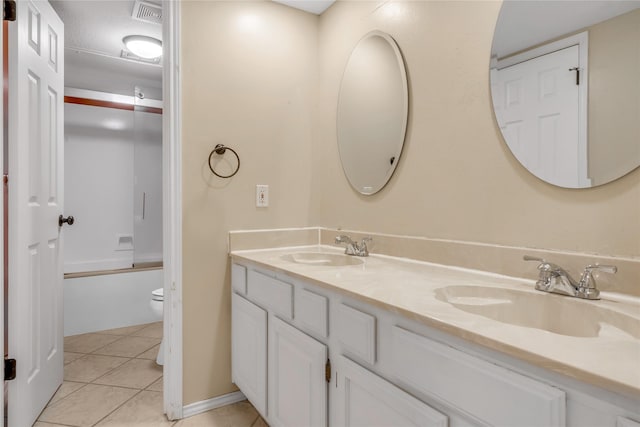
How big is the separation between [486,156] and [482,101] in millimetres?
196

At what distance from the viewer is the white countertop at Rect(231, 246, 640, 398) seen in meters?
0.51

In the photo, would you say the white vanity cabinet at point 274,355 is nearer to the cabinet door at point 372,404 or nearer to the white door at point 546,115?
the cabinet door at point 372,404

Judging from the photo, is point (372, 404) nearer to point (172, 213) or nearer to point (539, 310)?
point (539, 310)

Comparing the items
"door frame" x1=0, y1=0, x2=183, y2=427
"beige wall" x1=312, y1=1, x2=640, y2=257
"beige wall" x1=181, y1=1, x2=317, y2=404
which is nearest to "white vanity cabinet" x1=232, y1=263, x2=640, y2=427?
"beige wall" x1=181, y1=1, x2=317, y2=404

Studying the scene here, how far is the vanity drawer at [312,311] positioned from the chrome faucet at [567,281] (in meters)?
0.62

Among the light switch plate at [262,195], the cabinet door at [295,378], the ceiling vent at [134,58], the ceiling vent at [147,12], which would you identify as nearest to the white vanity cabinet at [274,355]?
the cabinet door at [295,378]

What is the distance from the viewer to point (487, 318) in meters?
0.79

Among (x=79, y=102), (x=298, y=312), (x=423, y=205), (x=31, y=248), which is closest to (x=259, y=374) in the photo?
(x=298, y=312)

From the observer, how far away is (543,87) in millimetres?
1068

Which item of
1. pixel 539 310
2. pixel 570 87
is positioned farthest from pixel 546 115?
pixel 539 310

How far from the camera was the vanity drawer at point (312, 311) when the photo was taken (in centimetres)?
113

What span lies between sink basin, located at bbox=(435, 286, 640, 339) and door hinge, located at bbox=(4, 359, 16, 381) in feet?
5.88

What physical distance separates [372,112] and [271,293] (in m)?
0.99

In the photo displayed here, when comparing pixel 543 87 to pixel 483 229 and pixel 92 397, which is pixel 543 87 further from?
pixel 92 397
